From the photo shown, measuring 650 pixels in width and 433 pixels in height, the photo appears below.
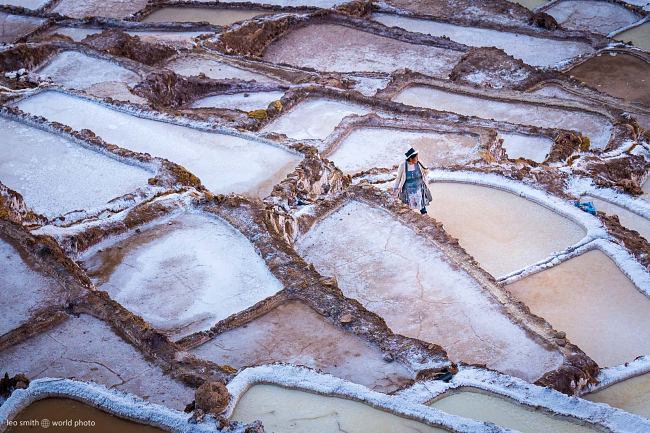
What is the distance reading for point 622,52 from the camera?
16500 millimetres

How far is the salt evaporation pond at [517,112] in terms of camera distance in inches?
528

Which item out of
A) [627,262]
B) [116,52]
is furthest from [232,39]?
[627,262]

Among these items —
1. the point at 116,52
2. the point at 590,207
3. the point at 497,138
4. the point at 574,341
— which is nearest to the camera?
the point at 574,341

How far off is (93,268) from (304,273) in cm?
214

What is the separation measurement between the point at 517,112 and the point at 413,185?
3.96 m

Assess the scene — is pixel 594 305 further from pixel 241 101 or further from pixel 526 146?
pixel 241 101

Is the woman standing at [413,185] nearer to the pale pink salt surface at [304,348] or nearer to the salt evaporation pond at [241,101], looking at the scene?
the pale pink salt surface at [304,348]

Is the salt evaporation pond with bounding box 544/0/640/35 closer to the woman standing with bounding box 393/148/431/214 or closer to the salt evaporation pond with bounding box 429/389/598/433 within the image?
the woman standing with bounding box 393/148/431/214

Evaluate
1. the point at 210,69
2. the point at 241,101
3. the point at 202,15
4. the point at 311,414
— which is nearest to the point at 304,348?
the point at 311,414

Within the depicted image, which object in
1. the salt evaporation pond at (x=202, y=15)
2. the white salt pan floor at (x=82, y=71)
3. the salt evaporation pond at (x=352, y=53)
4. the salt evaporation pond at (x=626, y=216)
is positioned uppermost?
the salt evaporation pond at (x=626, y=216)

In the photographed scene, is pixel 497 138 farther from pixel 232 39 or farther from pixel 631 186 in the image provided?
pixel 232 39

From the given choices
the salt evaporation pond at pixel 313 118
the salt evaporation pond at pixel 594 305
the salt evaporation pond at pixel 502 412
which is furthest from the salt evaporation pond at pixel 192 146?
the salt evaporation pond at pixel 502 412

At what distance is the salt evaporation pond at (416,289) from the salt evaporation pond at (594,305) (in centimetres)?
58

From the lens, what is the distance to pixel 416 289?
361 inches
